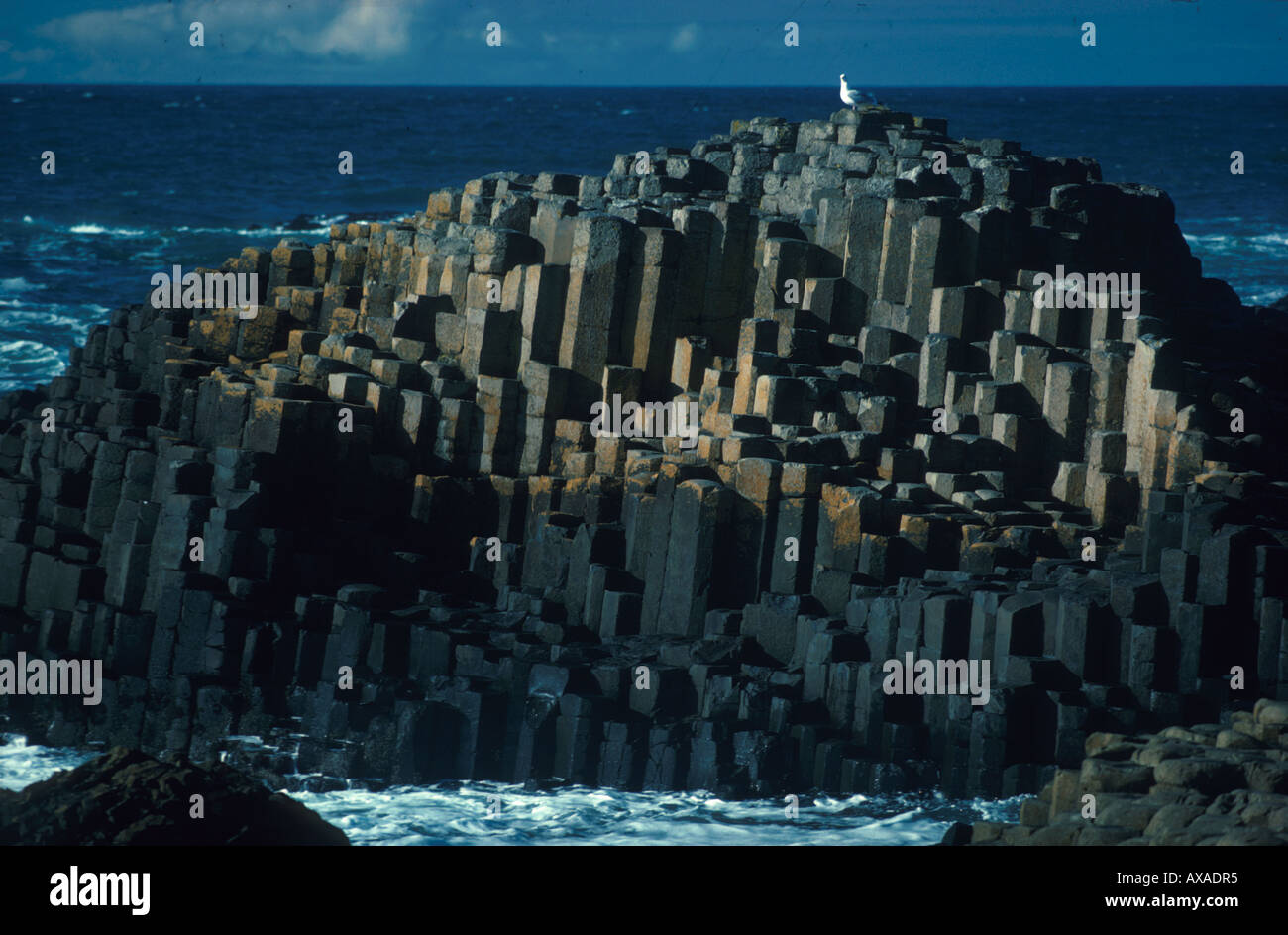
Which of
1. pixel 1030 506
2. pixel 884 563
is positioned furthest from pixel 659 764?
pixel 1030 506

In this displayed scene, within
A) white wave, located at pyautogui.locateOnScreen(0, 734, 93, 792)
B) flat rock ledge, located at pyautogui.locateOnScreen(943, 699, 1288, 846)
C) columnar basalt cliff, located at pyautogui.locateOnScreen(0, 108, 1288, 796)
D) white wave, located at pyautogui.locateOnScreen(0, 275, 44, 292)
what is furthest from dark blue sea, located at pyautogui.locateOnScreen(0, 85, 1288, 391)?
flat rock ledge, located at pyautogui.locateOnScreen(943, 699, 1288, 846)

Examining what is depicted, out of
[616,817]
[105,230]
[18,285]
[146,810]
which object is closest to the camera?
[146,810]

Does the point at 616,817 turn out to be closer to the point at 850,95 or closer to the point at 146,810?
the point at 146,810

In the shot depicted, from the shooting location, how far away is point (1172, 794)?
10.5 meters

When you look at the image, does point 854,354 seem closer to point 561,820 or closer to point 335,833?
point 561,820

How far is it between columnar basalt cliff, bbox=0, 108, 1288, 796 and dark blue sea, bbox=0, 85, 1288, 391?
38.7ft

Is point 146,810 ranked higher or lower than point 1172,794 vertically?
lower

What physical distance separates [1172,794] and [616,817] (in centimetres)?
427

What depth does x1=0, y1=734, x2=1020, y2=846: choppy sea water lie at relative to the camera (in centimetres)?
1225

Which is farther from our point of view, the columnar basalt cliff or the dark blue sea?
the dark blue sea

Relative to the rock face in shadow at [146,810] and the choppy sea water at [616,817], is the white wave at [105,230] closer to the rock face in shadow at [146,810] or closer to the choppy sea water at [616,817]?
the choppy sea water at [616,817]

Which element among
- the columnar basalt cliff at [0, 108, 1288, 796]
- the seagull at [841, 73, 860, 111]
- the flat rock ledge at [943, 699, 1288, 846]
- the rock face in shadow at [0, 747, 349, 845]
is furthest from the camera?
the seagull at [841, 73, 860, 111]

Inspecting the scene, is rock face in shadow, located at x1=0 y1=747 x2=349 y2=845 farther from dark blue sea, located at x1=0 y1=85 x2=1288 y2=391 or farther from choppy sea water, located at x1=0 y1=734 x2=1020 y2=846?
dark blue sea, located at x1=0 y1=85 x2=1288 y2=391

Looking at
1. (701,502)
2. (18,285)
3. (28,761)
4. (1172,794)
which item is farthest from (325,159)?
(1172,794)
